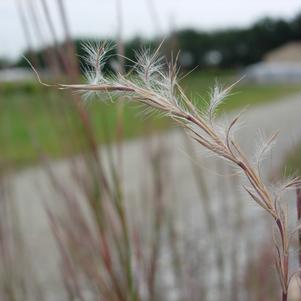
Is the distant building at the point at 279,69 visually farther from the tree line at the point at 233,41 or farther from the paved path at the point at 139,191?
the paved path at the point at 139,191

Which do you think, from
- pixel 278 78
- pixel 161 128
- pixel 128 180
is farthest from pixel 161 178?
pixel 278 78

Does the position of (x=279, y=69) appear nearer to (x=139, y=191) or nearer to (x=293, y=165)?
(x=139, y=191)

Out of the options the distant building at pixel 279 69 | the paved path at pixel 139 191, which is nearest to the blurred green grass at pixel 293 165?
the paved path at pixel 139 191

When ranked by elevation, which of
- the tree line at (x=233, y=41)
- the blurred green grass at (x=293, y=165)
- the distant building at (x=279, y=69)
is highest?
the tree line at (x=233, y=41)

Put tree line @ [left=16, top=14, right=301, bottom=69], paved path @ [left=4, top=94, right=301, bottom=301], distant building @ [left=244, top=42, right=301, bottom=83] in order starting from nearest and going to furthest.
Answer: paved path @ [left=4, top=94, right=301, bottom=301] < tree line @ [left=16, top=14, right=301, bottom=69] < distant building @ [left=244, top=42, right=301, bottom=83]

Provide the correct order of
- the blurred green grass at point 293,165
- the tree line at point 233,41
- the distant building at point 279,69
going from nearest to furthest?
the blurred green grass at point 293,165 → the tree line at point 233,41 → the distant building at point 279,69

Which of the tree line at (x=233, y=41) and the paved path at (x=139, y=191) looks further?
the tree line at (x=233, y=41)

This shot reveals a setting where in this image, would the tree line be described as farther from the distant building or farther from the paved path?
the distant building

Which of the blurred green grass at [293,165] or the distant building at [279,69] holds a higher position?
the blurred green grass at [293,165]

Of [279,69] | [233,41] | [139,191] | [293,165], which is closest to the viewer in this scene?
[293,165]

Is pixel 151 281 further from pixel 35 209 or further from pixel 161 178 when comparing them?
pixel 35 209

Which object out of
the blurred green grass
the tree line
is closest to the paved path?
the blurred green grass

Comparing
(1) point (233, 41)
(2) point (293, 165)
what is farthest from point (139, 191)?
(1) point (233, 41)
